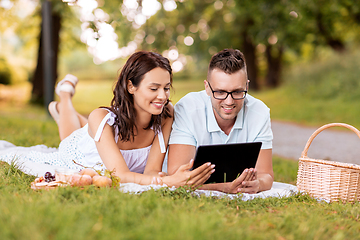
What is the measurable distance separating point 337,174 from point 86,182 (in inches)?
92.4

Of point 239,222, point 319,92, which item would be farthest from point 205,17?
point 239,222

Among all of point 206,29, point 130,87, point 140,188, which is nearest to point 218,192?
point 140,188

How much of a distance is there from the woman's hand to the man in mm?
247

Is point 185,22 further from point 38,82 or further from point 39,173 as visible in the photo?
point 39,173

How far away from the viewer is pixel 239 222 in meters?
2.38

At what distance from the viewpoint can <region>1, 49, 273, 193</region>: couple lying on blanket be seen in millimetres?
3426

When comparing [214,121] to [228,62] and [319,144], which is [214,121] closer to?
[228,62]

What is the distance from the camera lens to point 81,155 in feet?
13.9

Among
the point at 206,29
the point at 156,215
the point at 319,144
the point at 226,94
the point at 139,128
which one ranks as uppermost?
the point at 206,29

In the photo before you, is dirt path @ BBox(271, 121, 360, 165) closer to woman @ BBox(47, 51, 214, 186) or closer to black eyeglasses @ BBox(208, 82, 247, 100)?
black eyeglasses @ BBox(208, 82, 247, 100)

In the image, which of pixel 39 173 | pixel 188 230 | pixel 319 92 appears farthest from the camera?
pixel 319 92

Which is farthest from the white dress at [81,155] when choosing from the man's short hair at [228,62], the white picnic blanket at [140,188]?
the man's short hair at [228,62]

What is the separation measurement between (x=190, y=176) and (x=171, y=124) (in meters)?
0.95

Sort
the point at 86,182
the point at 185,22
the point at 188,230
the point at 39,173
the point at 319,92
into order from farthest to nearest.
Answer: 1. the point at 185,22
2. the point at 319,92
3. the point at 39,173
4. the point at 86,182
5. the point at 188,230
